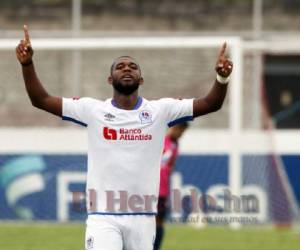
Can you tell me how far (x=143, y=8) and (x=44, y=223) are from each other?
9434mm

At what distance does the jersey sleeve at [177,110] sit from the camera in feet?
28.2

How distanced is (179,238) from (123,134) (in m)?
8.90

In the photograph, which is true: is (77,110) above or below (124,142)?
above

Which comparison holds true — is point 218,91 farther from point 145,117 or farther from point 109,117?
point 109,117

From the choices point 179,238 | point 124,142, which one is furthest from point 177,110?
point 179,238

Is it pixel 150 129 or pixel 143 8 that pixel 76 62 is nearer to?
pixel 143 8

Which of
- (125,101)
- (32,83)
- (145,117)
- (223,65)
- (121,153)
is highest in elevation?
(223,65)

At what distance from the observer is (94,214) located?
8.27 m

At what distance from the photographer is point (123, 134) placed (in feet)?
27.4

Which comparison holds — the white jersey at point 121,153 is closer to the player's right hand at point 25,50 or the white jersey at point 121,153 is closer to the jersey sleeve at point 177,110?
the jersey sleeve at point 177,110

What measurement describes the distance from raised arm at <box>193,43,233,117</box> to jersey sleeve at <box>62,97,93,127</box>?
87 centimetres

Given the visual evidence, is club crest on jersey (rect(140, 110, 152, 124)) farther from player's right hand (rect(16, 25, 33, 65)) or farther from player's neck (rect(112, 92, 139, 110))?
player's right hand (rect(16, 25, 33, 65))

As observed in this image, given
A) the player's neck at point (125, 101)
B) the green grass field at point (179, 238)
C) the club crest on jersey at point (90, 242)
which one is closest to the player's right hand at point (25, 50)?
the player's neck at point (125, 101)

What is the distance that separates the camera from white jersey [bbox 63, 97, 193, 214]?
8312 millimetres
